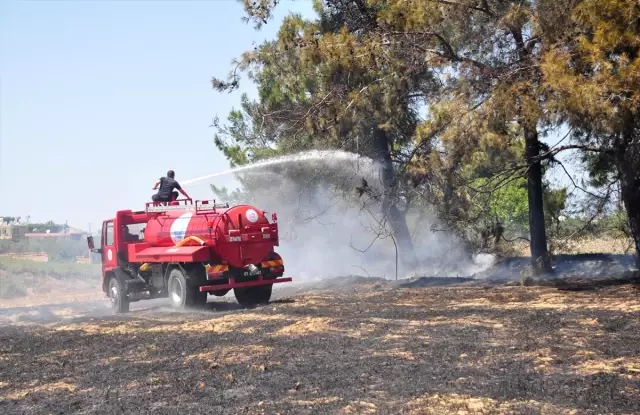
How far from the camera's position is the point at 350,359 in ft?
29.5

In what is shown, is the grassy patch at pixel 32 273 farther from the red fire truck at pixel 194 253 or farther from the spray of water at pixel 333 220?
the red fire truck at pixel 194 253

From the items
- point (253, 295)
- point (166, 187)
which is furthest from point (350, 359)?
point (166, 187)

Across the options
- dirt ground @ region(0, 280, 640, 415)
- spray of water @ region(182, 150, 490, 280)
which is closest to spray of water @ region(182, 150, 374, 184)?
spray of water @ region(182, 150, 490, 280)

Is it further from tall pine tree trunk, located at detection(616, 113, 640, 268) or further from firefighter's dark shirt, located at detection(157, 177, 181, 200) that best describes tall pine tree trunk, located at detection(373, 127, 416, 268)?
tall pine tree trunk, located at detection(616, 113, 640, 268)

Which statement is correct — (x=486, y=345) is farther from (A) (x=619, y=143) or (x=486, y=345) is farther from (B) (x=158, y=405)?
(A) (x=619, y=143)

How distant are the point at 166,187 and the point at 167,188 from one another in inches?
1.3

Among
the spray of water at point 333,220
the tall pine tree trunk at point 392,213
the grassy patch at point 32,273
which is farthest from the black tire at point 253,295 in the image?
the grassy patch at point 32,273

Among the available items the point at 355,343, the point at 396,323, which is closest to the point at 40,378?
the point at 355,343

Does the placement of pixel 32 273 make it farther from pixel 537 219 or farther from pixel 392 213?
pixel 537 219

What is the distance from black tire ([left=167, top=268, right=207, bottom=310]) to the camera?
15422 mm

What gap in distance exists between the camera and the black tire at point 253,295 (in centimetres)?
1638

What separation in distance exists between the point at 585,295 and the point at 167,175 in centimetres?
Answer: 898

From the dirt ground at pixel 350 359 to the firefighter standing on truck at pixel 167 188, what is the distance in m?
3.21

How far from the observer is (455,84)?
1623 cm
